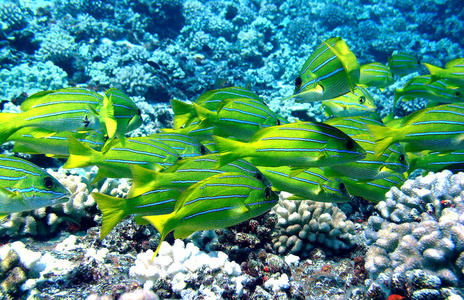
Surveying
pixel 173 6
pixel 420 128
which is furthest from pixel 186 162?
pixel 173 6

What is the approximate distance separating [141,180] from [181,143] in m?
1.08

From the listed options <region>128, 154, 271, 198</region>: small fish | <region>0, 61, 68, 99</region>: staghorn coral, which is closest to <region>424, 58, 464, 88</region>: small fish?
<region>128, 154, 271, 198</region>: small fish

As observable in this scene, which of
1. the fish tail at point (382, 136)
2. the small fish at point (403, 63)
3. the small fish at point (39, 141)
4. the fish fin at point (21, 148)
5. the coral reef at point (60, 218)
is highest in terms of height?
the small fish at point (403, 63)

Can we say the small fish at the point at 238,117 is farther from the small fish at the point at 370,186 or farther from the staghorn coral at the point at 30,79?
the staghorn coral at the point at 30,79

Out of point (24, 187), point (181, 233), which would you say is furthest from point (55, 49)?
point (181, 233)

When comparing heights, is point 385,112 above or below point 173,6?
below

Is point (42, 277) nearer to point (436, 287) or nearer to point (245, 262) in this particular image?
point (245, 262)

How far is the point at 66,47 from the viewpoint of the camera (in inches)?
431

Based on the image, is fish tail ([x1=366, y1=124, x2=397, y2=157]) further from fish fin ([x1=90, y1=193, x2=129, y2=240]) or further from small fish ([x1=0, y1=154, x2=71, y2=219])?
small fish ([x1=0, y1=154, x2=71, y2=219])

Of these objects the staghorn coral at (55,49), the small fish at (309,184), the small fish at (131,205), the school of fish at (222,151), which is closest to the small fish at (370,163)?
the school of fish at (222,151)

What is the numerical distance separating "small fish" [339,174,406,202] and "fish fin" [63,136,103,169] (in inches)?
114

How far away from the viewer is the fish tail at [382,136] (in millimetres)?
2227

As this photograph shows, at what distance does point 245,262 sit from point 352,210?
2.61 meters

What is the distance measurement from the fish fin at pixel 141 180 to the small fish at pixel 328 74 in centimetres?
150
